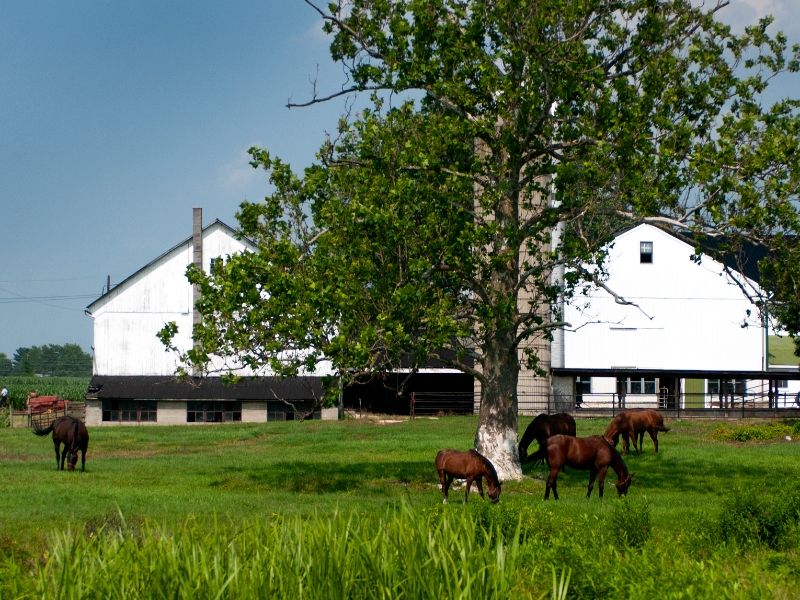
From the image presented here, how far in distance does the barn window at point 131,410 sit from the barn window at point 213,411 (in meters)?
1.99

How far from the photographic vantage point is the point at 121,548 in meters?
9.09

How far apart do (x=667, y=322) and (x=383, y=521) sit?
46076mm

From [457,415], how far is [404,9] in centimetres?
3194

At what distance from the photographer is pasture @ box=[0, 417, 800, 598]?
847cm

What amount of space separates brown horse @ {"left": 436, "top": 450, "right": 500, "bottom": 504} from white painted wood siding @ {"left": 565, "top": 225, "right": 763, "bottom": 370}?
3555 centimetres

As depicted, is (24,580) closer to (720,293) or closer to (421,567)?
(421,567)

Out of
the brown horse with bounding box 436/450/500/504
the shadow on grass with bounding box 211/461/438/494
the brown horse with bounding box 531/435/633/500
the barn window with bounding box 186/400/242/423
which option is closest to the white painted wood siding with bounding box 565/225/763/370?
the barn window with bounding box 186/400/242/423

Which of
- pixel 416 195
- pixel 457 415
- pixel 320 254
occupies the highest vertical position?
pixel 416 195

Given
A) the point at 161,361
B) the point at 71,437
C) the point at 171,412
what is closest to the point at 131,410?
the point at 171,412

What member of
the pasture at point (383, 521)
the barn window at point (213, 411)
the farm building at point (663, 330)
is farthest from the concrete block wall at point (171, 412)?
the farm building at point (663, 330)

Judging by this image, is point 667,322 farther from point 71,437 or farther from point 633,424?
point 71,437

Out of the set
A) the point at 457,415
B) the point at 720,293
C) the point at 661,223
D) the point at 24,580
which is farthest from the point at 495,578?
the point at 720,293

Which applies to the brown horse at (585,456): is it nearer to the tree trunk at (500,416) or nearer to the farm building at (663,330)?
the tree trunk at (500,416)

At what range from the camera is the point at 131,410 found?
51.5 m
